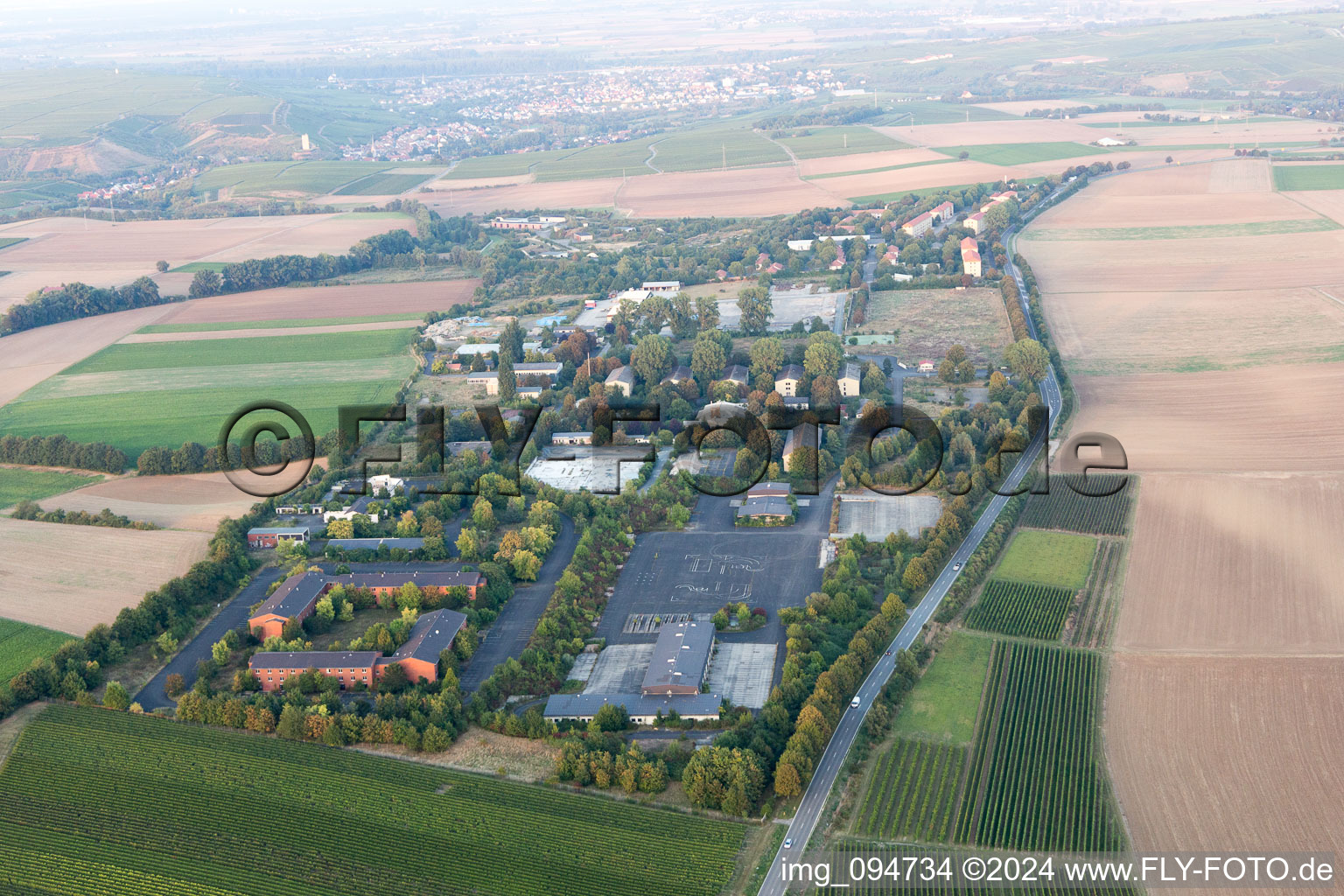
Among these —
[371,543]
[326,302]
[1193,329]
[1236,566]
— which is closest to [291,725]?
[371,543]

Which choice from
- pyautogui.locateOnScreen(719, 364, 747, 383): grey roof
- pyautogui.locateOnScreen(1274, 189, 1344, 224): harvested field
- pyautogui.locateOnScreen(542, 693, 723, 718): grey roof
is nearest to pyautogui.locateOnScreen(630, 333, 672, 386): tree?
pyautogui.locateOnScreen(719, 364, 747, 383): grey roof

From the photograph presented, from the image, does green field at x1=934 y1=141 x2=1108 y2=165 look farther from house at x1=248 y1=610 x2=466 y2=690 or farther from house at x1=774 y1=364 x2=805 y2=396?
house at x1=248 y1=610 x2=466 y2=690

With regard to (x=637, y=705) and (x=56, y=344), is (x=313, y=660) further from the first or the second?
(x=56, y=344)

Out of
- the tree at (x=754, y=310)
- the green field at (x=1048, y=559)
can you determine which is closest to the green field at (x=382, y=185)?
the tree at (x=754, y=310)

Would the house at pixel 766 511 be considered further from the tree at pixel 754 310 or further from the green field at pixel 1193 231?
the green field at pixel 1193 231

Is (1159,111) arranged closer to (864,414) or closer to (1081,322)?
(1081,322)
